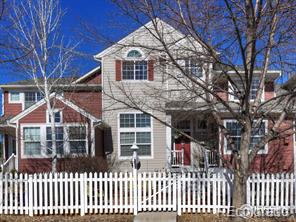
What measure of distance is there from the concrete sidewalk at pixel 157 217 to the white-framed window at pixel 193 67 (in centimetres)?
364

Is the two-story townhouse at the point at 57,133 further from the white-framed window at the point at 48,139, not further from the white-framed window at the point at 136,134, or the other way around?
the white-framed window at the point at 136,134

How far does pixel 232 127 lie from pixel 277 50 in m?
10.2

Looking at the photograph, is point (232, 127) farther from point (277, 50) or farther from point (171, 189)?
point (277, 50)

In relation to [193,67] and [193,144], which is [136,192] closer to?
[193,67]

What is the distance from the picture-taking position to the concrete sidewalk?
31.4ft

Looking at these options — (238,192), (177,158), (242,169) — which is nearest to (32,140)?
(177,158)

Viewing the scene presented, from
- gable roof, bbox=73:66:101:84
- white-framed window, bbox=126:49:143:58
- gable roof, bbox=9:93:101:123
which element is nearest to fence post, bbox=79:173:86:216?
white-framed window, bbox=126:49:143:58

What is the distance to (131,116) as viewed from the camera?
19375mm

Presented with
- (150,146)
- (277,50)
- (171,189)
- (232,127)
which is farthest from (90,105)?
(277,50)

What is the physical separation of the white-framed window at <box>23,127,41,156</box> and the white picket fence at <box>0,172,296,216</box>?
7984mm

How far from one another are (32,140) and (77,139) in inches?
85.9

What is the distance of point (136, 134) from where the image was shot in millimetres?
19297

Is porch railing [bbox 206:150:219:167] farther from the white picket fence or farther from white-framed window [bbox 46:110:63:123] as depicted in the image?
the white picket fence

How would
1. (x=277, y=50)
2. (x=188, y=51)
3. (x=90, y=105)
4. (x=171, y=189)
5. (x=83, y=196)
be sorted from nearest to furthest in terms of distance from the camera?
(x=277, y=50)
(x=188, y=51)
(x=83, y=196)
(x=171, y=189)
(x=90, y=105)
